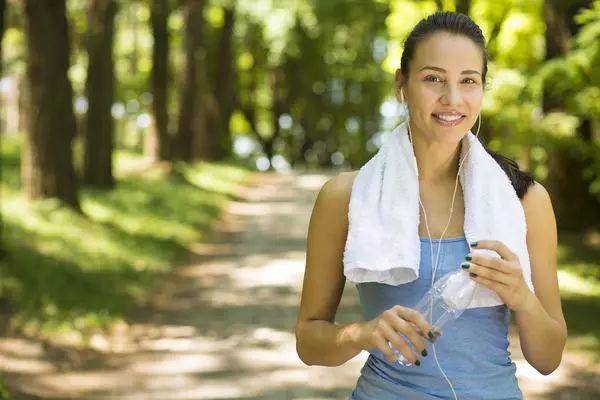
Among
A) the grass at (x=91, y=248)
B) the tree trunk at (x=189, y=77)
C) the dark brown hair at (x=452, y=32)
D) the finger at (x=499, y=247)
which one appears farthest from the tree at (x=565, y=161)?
the tree trunk at (x=189, y=77)

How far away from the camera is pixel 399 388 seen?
9.50 feet

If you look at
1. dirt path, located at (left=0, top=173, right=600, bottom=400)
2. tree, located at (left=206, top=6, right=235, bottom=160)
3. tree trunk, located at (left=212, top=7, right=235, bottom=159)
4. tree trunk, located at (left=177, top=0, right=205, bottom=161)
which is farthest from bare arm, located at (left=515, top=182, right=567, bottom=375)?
tree trunk, located at (left=212, top=7, right=235, bottom=159)

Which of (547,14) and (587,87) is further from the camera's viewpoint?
(547,14)

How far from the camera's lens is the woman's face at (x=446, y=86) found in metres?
2.93

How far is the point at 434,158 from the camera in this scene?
3090 mm

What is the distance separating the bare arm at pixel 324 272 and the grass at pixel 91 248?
7855 millimetres

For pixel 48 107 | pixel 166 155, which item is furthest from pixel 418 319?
pixel 166 155

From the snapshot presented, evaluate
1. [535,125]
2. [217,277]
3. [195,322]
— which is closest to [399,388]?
[195,322]

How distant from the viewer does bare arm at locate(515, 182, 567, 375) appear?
2.99m

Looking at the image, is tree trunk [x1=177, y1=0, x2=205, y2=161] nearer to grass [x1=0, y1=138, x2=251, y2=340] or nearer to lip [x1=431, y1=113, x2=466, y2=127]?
grass [x1=0, y1=138, x2=251, y2=340]

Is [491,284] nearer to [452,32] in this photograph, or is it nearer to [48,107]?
[452,32]

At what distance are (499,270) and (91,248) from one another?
40.6ft

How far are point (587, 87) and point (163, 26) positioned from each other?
1814 centimetres

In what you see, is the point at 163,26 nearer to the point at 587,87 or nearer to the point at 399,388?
the point at 587,87
